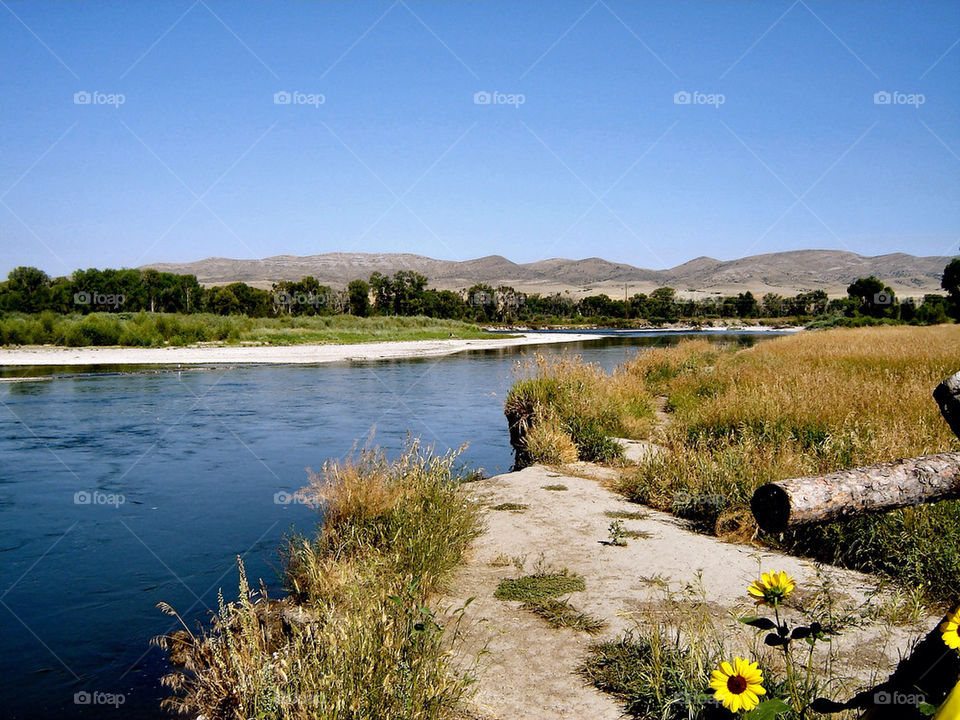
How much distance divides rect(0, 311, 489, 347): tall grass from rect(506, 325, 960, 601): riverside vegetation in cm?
3942

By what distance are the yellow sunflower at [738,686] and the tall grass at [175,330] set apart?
49108 millimetres

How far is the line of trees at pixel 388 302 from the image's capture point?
66.2 metres

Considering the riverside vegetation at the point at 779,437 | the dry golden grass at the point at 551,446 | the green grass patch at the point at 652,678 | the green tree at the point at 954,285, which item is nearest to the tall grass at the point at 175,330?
the riverside vegetation at the point at 779,437

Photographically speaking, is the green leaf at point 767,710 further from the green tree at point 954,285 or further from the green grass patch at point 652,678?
the green tree at point 954,285

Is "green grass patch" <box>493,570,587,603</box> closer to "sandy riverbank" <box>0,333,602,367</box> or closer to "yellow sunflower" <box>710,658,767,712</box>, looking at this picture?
"yellow sunflower" <box>710,658,767,712</box>

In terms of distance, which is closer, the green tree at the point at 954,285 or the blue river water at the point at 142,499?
the blue river water at the point at 142,499

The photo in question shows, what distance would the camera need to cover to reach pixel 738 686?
91.5 inches

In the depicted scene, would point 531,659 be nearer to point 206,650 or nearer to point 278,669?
point 278,669

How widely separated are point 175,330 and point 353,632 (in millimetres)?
50512

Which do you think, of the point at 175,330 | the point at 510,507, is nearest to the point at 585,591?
the point at 510,507

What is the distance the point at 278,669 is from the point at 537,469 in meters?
7.24

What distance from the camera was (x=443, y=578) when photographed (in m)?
6.06

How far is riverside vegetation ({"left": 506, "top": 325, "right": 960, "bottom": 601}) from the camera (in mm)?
6062

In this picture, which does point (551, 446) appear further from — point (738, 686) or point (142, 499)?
point (738, 686)
